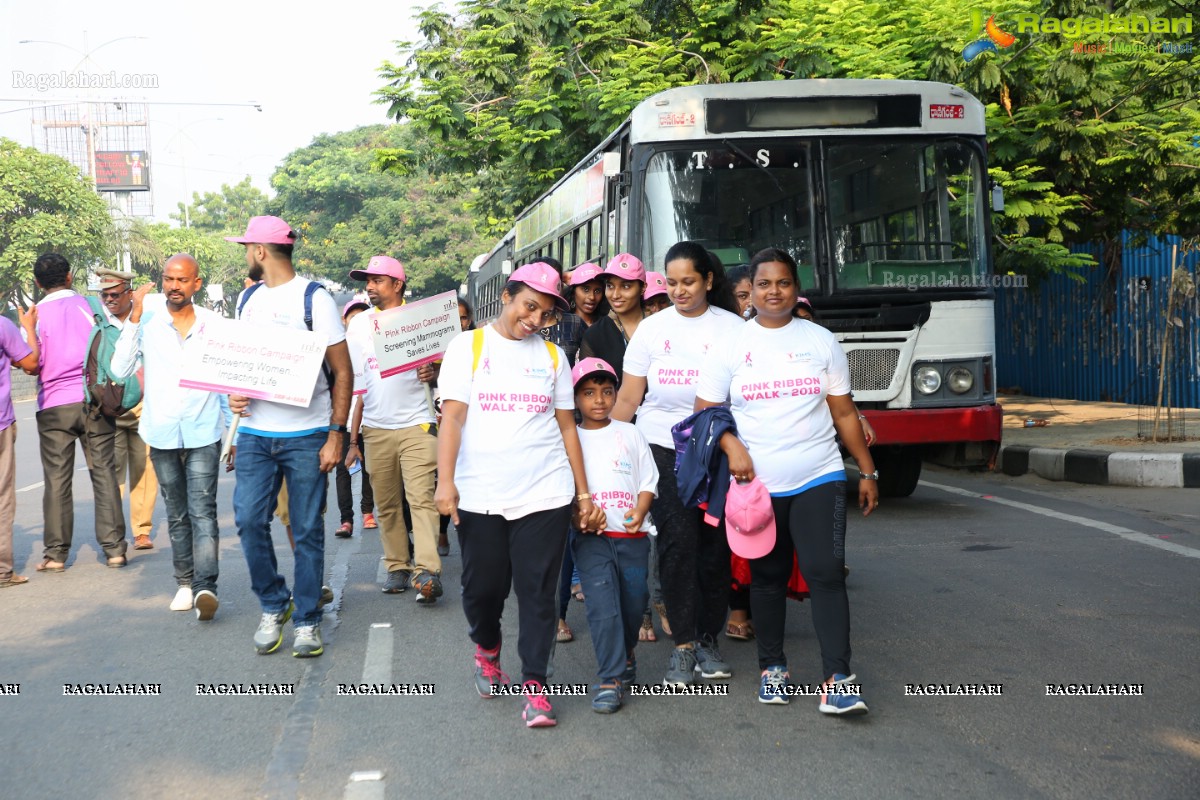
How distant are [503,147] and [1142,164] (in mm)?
8889

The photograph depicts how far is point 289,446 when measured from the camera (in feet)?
18.7

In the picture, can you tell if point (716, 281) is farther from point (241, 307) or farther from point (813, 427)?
point (241, 307)

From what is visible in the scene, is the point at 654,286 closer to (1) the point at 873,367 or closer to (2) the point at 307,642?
(2) the point at 307,642

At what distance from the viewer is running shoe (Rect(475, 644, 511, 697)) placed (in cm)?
495

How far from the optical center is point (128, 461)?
354 inches

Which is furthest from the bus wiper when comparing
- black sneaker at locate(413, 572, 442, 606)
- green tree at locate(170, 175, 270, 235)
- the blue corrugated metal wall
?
green tree at locate(170, 175, 270, 235)

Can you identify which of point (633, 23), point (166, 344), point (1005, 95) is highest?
point (633, 23)

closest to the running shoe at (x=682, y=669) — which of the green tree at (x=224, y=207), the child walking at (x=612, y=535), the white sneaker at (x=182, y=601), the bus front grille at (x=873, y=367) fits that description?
the child walking at (x=612, y=535)

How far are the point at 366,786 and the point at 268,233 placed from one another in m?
2.71

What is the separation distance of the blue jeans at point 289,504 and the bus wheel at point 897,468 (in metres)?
5.46

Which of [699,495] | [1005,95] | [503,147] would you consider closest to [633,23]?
[503,147]

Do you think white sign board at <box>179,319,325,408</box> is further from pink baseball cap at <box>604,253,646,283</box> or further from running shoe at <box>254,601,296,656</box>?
pink baseball cap at <box>604,253,646,283</box>

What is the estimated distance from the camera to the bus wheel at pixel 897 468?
33.1 feet

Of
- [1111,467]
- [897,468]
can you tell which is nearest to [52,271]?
[897,468]
